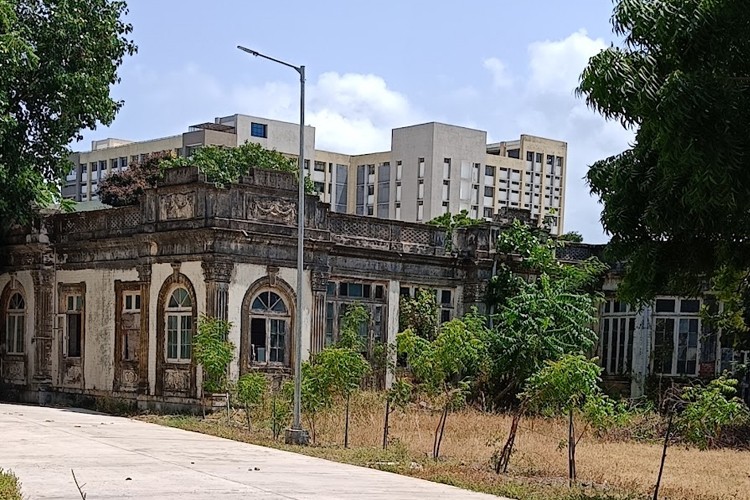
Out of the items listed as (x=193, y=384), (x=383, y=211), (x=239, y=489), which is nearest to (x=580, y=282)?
(x=193, y=384)

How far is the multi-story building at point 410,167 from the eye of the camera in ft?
237

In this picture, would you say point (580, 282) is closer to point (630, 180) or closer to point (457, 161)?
point (630, 180)

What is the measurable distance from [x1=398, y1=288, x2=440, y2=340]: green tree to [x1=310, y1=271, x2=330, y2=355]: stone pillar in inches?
113

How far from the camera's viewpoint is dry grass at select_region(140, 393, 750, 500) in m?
15.2

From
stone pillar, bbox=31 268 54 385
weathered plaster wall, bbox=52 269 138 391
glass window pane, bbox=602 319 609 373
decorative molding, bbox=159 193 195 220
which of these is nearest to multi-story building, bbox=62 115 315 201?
stone pillar, bbox=31 268 54 385

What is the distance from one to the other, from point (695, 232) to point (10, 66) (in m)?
18.9

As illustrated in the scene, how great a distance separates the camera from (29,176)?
2748 cm

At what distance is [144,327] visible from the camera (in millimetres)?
25969

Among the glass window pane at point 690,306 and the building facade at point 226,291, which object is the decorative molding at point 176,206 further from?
the glass window pane at point 690,306

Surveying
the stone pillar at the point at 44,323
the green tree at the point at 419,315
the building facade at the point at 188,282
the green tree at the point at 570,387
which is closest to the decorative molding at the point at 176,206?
the building facade at the point at 188,282

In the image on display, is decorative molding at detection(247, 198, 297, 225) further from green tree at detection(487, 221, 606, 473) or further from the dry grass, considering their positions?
green tree at detection(487, 221, 606, 473)

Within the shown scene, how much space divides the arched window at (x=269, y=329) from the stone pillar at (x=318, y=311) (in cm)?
66

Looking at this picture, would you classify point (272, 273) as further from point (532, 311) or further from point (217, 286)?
point (532, 311)

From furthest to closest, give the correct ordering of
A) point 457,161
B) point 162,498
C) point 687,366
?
point 457,161, point 687,366, point 162,498
